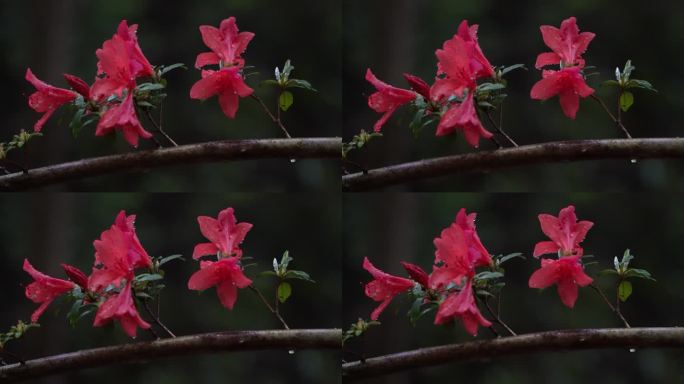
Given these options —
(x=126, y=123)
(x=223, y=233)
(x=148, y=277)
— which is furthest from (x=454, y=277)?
(x=126, y=123)

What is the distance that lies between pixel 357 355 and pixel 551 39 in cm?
100

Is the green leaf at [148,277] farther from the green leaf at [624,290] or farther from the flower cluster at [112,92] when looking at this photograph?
the green leaf at [624,290]

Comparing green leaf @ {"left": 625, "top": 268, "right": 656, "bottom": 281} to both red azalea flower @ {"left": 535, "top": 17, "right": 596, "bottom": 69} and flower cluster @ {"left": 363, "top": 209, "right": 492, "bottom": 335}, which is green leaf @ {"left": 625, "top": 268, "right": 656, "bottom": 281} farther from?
red azalea flower @ {"left": 535, "top": 17, "right": 596, "bottom": 69}

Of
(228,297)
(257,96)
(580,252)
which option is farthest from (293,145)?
(580,252)

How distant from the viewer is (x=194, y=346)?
2.67 meters

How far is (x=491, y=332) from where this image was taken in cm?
281

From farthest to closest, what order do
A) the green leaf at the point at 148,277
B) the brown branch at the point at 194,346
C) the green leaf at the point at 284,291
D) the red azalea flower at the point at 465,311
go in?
the green leaf at the point at 284,291 < the brown branch at the point at 194,346 < the green leaf at the point at 148,277 < the red azalea flower at the point at 465,311

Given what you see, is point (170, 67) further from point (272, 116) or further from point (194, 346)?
point (194, 346)

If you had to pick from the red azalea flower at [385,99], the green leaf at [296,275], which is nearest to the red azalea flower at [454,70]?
the red azalea flower at [385,99]

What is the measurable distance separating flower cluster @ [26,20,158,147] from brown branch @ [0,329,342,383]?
1.78 feet

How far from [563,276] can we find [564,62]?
553mm

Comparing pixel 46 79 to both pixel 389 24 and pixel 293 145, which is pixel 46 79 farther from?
pixel 389 24

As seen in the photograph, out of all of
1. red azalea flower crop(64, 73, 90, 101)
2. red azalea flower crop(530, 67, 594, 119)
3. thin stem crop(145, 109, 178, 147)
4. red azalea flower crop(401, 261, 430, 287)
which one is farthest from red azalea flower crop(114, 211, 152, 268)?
red azalea flower crop(530, 67, 594, 119)

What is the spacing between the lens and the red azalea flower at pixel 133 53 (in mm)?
2582
